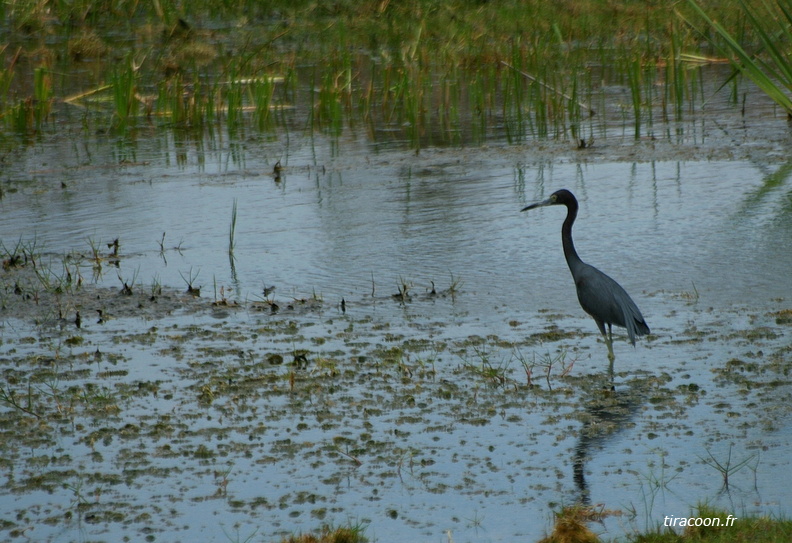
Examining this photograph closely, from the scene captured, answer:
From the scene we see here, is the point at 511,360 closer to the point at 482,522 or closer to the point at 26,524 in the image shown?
the point at 482,522

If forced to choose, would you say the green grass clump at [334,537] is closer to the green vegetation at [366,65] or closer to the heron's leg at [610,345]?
the heron's leg at [610,345]

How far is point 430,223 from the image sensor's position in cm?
834

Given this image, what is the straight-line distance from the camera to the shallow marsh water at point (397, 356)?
13.2ft

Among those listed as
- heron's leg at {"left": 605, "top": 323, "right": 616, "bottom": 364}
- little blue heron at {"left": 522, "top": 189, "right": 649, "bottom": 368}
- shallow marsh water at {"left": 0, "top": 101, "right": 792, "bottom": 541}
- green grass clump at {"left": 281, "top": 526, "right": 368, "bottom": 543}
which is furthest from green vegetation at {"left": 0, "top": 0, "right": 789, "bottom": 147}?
green grass clump at {"left": 281, "top": 526, "right": 368, "bottom": 543}

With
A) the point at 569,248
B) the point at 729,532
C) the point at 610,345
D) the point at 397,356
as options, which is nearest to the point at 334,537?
the point at 729,532

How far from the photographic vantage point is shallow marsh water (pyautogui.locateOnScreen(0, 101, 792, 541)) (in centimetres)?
403

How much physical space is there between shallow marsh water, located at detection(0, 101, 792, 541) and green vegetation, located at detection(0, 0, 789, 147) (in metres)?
1.89

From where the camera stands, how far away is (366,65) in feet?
52.7

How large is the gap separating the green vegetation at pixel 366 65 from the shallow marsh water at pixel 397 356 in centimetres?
189

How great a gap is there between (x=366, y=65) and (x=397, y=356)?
1112cm

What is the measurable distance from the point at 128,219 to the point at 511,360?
Answer: 4.51m

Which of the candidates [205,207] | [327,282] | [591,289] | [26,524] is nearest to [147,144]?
[205,207]

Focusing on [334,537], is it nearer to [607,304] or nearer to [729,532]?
[729,532]

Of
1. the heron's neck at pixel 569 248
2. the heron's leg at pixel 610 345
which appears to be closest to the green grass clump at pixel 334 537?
the heron's leg at pixel 610 345
